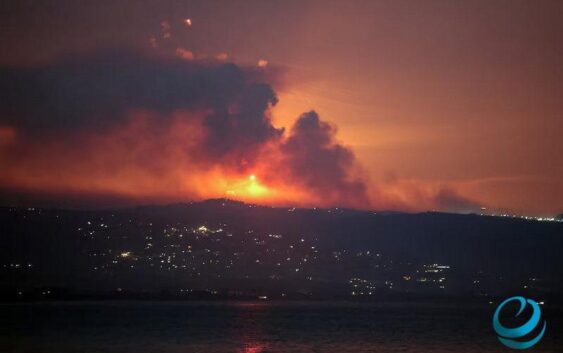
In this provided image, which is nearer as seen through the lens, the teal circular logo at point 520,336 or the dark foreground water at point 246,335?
the dark foreground water at point 246,335

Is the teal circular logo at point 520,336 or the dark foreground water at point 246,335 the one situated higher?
the dark foreground water at point 246,335

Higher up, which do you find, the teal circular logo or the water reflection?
the water reflection

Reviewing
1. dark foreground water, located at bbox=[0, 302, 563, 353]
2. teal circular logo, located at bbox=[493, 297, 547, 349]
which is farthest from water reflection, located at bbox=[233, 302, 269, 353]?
teal circular logo, located at bbox=[493, 297, 547, 349]

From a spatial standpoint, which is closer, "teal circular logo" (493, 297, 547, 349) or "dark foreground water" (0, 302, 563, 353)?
"dark foreground water" (0, 302, 563, 353)

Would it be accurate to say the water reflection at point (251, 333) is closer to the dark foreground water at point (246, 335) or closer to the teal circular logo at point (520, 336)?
the dark foreground water at point (246, 335)

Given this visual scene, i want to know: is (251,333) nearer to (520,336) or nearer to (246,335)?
(246,335)

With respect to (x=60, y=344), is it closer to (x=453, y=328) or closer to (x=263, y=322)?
(x=263, y=322)

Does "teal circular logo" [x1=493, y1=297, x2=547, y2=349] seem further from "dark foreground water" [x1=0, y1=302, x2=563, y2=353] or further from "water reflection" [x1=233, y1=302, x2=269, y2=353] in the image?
"water reflection" [x1=233, y1=302, x2=269, y2=353]

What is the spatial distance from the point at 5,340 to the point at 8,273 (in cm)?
12884

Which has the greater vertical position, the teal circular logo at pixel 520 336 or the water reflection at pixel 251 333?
the water reflection at pixel 251 333

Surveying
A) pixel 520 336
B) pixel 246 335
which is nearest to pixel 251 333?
pixel 246 335

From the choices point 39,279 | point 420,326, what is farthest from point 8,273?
point 420,326

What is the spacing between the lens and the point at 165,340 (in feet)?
254

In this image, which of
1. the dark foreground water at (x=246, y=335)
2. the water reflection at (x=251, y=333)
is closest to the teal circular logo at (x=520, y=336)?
the dark foreground water at (x=246, y=335)
